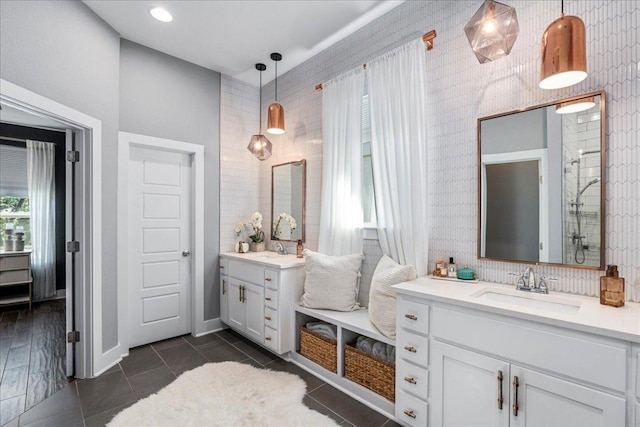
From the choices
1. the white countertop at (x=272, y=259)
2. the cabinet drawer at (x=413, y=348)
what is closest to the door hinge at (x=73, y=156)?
the white countertop at (x=272, y=259)

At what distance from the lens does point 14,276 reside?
4559 millimetres

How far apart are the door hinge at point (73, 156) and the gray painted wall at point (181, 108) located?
20.2 inches

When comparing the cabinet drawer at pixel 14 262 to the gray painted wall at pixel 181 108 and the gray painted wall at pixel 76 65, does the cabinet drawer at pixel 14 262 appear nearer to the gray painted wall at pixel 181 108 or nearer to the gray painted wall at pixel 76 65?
the gray painted wall at pixel 76 65

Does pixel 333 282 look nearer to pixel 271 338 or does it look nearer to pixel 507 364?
pixel 271 338

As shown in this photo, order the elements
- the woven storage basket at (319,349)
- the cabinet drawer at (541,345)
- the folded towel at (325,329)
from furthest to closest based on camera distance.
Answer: the folded towel at (325,329) → the woven storage basket at (319,349) → the cabinet drawer at (541,345)

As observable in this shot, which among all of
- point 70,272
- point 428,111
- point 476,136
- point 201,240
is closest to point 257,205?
point 201,240

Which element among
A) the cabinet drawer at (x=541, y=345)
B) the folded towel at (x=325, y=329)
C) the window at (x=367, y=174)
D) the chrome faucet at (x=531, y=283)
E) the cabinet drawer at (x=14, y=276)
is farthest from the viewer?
the cabinet drawer at (x=14, y=276)

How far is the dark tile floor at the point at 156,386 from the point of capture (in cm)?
212

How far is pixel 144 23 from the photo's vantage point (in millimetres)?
2832

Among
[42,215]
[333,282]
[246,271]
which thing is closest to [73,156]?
[246,271]

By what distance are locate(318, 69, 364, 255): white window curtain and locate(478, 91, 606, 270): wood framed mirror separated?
1037mm

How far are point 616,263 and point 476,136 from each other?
1078 millimetres

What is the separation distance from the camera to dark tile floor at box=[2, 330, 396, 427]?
212cm

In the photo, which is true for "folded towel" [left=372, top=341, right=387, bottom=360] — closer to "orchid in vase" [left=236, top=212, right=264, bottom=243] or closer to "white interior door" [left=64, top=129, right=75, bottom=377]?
"orchid in vase" [left=236, top=212, right=264, bottom=243]
